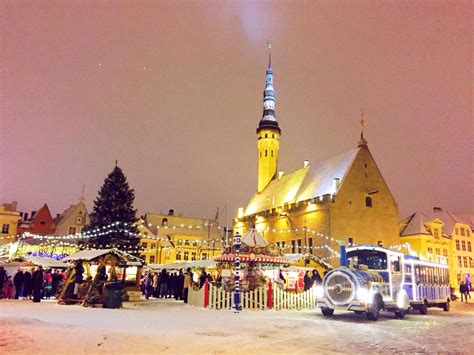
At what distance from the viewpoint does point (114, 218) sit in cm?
3997

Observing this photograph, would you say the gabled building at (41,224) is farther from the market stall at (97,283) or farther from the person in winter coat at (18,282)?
the market stall at (97,283)

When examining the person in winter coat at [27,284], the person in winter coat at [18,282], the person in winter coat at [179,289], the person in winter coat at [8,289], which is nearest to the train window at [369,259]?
the person in winter coat at [179,289]

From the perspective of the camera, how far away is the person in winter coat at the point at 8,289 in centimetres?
2461

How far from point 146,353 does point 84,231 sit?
3453 cm

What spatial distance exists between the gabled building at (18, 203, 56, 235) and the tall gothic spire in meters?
34.9

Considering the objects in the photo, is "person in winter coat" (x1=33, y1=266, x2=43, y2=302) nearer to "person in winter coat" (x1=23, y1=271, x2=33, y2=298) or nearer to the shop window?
"person in winter coat" (x1=23, y1=271, x2=33, y2=298)

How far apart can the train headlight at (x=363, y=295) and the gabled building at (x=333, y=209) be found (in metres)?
25.6

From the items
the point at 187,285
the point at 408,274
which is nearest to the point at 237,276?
the point at 187,285

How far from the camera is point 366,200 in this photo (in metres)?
45.5

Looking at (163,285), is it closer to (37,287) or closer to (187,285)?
(187,285)

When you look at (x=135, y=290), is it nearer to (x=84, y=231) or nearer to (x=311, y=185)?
(x=84, y=231)

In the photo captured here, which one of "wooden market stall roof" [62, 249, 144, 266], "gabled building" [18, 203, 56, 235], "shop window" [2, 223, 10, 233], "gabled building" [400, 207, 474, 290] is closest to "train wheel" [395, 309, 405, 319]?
"wooden market stall roof" [62, 249, 144, 266]

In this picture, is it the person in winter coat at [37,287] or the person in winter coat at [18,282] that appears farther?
the person in winter coat at [18,282]

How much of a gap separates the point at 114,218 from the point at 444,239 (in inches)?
1626
